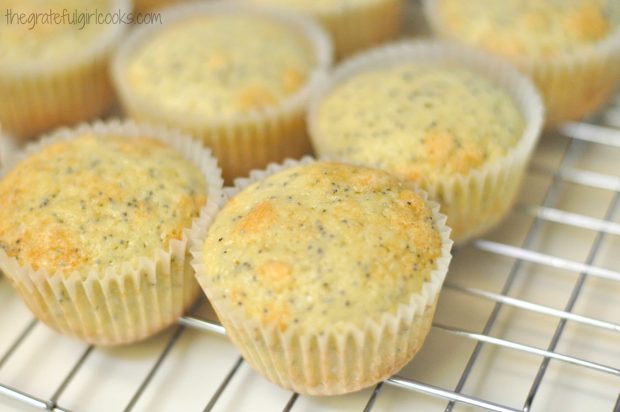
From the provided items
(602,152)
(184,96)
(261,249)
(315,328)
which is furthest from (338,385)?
(602,152)

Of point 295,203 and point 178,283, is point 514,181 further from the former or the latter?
point 178,283

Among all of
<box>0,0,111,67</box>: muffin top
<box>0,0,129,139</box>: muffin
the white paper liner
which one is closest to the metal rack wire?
the white paper liner

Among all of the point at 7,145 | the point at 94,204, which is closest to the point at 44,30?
the point at 7,145

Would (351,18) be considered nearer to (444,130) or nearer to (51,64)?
(444,130)

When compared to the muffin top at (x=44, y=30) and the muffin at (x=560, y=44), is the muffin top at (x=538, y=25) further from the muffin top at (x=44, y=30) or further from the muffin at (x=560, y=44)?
the muffin top at (x=44, y=30)

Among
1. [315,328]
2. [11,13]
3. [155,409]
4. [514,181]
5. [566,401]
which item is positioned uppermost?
[11,13]

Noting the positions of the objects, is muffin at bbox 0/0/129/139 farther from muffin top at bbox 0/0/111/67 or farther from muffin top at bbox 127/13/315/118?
muffin top at bbox 127/13/315/118
